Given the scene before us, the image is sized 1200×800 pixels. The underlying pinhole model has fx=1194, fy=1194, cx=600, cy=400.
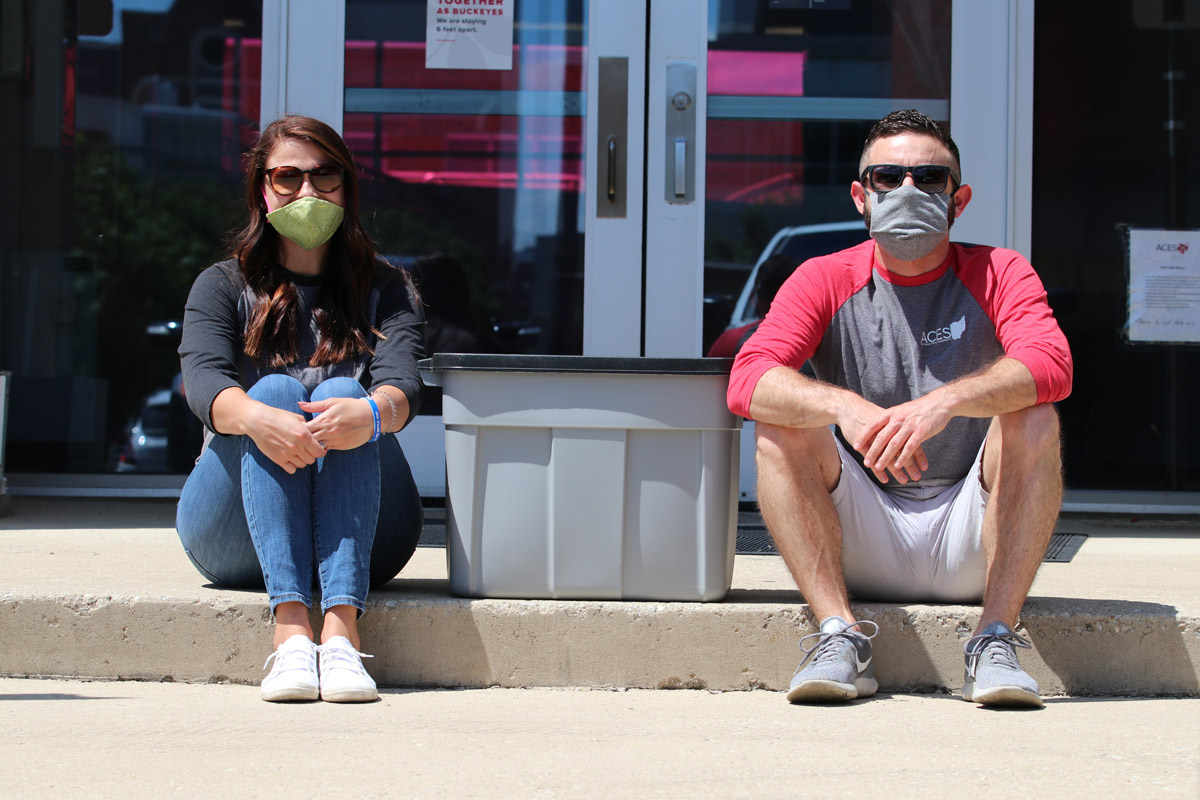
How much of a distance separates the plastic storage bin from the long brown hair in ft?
0.92

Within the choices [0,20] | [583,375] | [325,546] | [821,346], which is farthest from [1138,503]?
[0,20]

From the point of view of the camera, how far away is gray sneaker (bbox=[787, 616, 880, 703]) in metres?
2.44

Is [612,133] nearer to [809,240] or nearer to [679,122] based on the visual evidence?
[679,122]

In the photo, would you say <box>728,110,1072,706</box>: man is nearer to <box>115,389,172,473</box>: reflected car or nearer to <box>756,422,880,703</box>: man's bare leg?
<box>756,422,880,703</box>: man's bare leg

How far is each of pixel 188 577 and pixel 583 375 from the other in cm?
116

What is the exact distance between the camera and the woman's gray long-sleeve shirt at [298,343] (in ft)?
8.57

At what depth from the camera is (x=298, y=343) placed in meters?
2.75

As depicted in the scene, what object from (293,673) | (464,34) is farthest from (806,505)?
(464,34)

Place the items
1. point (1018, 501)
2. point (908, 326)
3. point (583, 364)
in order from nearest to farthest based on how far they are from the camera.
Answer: point (1018, 501) → point (583, 364) → point (908, 326)

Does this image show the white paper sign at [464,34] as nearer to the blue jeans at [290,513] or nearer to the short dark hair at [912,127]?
the short dark hair at [912,127]

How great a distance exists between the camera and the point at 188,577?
2.96 meters

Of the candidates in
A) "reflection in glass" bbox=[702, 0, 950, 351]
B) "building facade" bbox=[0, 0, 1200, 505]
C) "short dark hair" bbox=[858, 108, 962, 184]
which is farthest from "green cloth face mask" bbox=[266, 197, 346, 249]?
"reflection in glass" bbox=[702, 0, 950, 351]

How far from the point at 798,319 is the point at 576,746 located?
107 cm

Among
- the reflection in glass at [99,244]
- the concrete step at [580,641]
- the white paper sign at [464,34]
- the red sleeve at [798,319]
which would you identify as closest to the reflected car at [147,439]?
the reflection in glass at [99,244]
